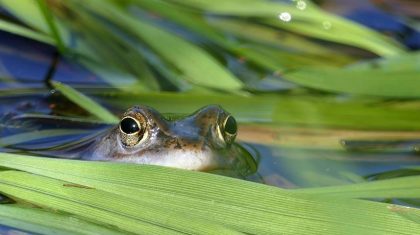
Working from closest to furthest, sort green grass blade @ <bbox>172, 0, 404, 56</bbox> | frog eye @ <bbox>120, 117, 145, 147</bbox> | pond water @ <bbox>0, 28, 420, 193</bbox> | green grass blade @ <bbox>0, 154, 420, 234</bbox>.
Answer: green grass blade @ <bbox>0, 154, 420, 234</bbox>
frog eye @ <bbox>120, 117, 145, 147</bbox>
pond water @ <bbox>0, 28, 420, 193</bbox>
green grass blade @ <bbox>172, 0, 404, 56</bbox>

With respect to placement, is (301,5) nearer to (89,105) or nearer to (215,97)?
(215,97)

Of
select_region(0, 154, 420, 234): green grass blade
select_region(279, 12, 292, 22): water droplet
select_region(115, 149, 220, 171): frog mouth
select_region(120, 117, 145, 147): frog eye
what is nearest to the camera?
select_region(0, 154, 420, 234): green grass blade

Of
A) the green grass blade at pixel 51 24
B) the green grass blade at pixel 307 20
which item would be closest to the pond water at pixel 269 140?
the green grass blade at pixel 51 24

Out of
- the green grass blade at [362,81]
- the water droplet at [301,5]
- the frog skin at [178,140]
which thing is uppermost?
the water droplet at [301,5]

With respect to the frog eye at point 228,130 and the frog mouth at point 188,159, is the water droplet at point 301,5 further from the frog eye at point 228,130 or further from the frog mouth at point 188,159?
the frog mouth at point 188,159

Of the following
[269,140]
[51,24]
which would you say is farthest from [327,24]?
[51,24]

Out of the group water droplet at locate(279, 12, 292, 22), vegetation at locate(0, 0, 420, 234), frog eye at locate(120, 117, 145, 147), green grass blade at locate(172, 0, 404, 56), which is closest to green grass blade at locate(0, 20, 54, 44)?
vegetation at locate(0, 0, 420, 234)

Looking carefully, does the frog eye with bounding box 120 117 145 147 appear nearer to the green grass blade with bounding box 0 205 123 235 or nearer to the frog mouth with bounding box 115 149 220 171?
the frog mouth with bounding box 115 149 220 171

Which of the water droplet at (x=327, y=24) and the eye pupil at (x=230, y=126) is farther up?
the water droplet at (x=327, y=24)
